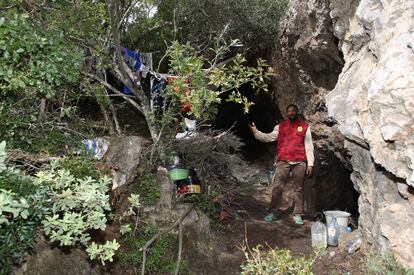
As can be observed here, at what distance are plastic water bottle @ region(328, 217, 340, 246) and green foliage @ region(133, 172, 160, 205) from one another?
2.61m

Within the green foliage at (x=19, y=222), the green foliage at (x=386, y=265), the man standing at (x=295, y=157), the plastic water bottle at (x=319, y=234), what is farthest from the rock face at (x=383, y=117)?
the green foliage at (x=19, y=222)

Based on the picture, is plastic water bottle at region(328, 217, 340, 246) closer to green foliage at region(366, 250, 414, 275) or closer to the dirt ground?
the dirt ground

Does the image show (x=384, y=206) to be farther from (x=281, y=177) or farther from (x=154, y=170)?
(x=154, y=170)

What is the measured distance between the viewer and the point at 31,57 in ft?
13.1

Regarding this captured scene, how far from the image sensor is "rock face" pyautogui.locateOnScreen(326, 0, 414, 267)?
4121 millimetres

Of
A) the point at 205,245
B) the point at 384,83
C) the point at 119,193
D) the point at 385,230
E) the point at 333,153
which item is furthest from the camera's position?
the point at 333,153

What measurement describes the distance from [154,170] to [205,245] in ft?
4.40

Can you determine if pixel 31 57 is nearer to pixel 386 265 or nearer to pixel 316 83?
pixel 386 265

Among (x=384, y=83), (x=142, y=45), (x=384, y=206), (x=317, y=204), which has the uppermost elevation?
(x=142, y=45)

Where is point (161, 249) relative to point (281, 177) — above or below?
below

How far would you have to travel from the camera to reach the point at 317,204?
31.9ft

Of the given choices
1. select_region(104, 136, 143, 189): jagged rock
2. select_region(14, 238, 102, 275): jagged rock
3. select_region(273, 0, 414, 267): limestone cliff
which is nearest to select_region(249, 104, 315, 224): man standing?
select_region(273, 0, 414, 267): limestone cliff

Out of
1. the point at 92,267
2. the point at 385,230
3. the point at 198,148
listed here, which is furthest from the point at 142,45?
the point at 385,230

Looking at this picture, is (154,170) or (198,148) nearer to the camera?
(154,170)
